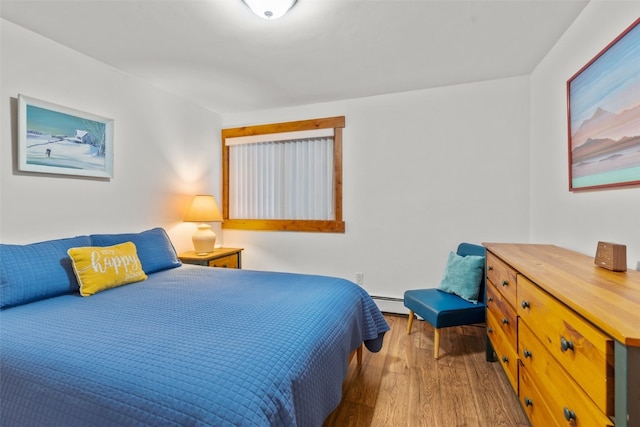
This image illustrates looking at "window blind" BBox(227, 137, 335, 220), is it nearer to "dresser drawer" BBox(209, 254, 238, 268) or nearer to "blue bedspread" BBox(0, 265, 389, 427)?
"dresser drawer" BBox(209, 254, 238, 268)

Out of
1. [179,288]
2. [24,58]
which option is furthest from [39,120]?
[179,288]

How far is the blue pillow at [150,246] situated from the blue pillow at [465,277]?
95.5 inches

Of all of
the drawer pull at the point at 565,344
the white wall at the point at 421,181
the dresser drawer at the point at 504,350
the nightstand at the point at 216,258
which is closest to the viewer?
the drawer pull at the point at 565,344

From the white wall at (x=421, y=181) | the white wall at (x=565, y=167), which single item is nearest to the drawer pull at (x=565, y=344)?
the white wall at (x=565, y=167)

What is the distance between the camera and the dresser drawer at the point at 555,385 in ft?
2.86

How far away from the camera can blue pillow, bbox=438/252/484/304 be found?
2.41m

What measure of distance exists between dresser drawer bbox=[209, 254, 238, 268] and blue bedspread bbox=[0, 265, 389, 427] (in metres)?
1.32

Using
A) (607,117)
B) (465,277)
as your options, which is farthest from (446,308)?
(607,117)

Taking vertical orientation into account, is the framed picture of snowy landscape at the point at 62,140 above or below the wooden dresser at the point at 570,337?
above

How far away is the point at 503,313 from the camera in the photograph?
1.78 metres

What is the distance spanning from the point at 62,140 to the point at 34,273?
1.05 metres

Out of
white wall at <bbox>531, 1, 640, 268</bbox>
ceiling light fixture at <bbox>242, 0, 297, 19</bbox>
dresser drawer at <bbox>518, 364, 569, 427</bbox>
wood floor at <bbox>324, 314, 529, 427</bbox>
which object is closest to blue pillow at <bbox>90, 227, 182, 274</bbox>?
wood floor at <bbox>324, 314, 529, 427</bbox>

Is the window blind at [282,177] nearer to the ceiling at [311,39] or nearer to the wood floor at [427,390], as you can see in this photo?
the ceiling at [311,39]

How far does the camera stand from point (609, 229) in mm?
1532
